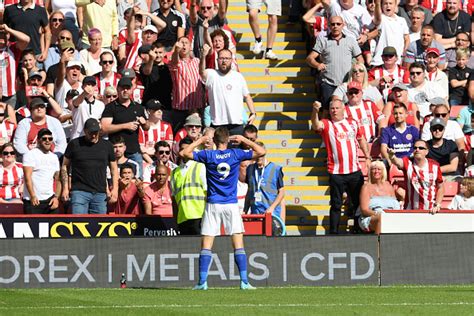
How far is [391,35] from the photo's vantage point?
23891 millimetres

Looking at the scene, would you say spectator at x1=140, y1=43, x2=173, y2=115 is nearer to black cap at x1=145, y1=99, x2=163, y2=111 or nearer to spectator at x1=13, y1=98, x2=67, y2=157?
black cap at x1=145, y1=99, x2=163, y2=111

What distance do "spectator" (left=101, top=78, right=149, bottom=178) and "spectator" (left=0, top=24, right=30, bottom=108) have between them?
1.92 meters

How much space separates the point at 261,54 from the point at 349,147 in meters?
4.50

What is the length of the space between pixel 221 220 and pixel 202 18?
22.1ft

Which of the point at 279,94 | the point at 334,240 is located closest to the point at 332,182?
the point at 334,240

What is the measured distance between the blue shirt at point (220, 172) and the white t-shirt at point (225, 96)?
4.42 metres

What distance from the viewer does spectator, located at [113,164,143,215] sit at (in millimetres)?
20266

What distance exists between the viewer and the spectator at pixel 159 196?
20.2 m

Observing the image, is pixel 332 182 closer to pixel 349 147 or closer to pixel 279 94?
pixel 349 147

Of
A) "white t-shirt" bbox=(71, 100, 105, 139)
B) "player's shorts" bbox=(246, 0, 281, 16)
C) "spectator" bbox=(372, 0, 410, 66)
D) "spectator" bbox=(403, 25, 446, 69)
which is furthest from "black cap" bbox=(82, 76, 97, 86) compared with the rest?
"spectator" bbox=(403, 25, 446, 69)

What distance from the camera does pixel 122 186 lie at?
20344 millimetres

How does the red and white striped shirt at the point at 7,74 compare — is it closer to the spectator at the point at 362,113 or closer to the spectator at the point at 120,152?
the spectator at the point at 120,152

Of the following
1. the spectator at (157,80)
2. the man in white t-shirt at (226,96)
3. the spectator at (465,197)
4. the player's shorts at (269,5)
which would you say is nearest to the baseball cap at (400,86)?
the spectator at (465,197)

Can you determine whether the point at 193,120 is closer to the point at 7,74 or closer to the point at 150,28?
the point at 150,28
